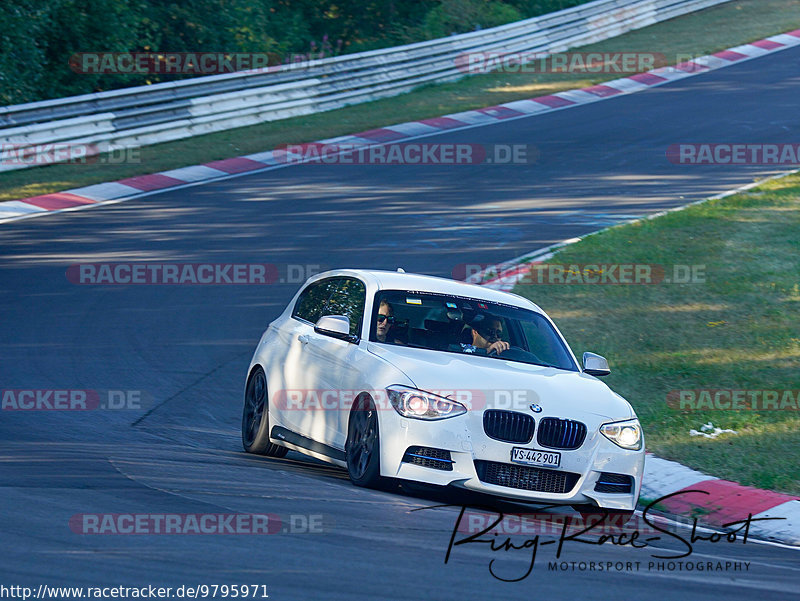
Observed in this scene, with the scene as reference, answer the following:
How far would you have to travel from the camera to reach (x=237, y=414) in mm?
11250

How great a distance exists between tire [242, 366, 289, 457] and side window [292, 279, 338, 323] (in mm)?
605

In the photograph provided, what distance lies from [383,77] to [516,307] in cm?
2144

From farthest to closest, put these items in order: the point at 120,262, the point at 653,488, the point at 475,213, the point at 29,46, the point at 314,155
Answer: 1. the point at 29,46
2. the point at 314,155
3. the point at 475,213
4. the point at 120,262
5. the point at 653,488

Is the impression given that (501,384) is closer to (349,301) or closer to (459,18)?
(349,301)

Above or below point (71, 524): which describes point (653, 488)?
below

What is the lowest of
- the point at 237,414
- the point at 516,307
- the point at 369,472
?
the point at 237,414

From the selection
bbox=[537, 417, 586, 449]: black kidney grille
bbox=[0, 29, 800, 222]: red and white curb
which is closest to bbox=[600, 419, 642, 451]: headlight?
bbox=[537, 417, 586, 449]: black kidney grille

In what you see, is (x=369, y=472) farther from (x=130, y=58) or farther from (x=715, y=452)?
(x=130, y=58)

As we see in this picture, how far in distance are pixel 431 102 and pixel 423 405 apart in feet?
71.7

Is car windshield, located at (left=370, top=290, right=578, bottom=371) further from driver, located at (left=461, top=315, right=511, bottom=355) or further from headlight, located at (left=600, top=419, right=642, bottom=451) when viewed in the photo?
headlight, located at (left=600, top=419, right=642, bottom=451)

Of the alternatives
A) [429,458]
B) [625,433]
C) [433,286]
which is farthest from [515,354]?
[429,458]

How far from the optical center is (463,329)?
885 centimetres

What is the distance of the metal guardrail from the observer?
23.1 metres

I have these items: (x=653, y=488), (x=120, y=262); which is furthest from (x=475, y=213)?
(x=653, y=488)
